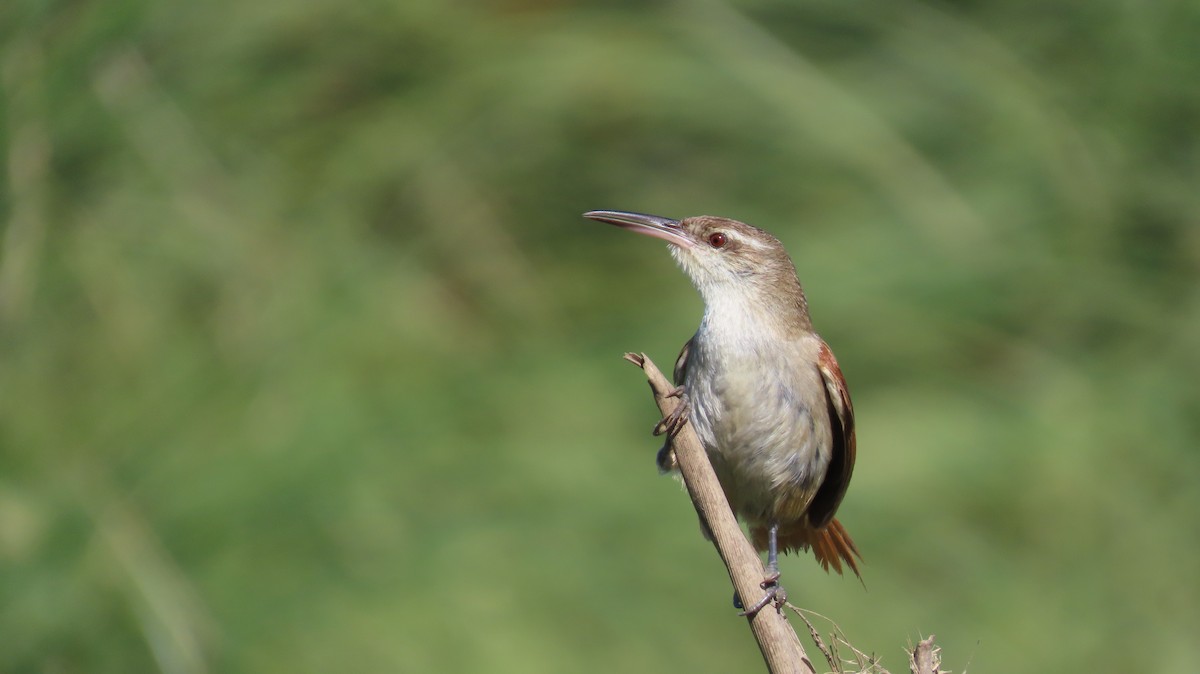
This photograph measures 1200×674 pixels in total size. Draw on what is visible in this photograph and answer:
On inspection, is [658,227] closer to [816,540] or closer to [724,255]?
[724,255]

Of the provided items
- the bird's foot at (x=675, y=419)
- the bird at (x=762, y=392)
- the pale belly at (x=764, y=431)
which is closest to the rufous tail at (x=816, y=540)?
the bird at (x=762, y=392)

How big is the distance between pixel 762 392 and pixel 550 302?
1986 millimetres

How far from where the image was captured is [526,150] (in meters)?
4.48

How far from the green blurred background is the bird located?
1194 millimetres

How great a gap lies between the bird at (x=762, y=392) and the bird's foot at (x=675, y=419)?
0.67 feet

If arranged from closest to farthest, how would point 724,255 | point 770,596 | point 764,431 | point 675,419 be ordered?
point 770,596 < point 675,419 < point 764,431 < point 724,255

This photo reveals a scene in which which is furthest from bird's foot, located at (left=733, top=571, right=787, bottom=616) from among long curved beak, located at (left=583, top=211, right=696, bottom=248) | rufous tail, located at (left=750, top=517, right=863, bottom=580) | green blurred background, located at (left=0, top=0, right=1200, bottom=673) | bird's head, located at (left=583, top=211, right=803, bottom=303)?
green blurred background, located at (left=0, top=0, right=1200, bottom=673)

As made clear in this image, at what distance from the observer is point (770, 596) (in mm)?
1790

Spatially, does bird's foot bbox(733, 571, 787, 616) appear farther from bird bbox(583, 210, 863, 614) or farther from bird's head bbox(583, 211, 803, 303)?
bird's head bbox(583, 211, 803, 303)

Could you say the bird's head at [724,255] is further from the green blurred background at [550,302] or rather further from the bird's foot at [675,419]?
the green blurred background at [550,302]

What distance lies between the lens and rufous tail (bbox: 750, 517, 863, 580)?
2.81 meters

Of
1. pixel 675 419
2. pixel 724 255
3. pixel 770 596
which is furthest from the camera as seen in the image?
pixel 724 255

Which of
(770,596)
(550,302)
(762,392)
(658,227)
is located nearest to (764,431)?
(762,392)

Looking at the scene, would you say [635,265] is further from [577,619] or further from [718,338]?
[718,338]
